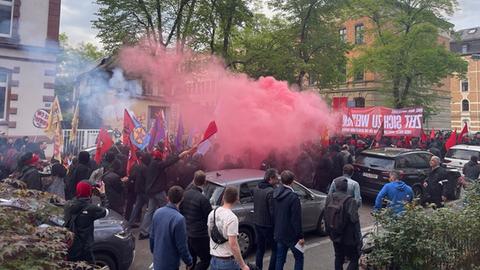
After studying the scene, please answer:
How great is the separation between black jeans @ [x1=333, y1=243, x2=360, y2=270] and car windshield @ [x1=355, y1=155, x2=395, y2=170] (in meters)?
5.84

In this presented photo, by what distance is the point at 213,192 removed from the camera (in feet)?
22.5

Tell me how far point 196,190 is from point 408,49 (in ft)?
78.2

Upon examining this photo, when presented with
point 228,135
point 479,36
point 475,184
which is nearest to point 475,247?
point 475,184

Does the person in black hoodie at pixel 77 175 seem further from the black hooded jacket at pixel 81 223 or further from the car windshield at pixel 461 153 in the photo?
the car windshield at pixel 461 153

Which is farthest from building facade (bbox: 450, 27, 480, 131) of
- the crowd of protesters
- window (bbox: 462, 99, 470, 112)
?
the crowd of protesters

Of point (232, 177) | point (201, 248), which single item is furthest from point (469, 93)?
point (201, 248)

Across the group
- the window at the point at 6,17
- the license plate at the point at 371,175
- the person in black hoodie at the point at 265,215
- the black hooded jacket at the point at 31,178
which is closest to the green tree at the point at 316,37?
the license plate at the point at 371,175

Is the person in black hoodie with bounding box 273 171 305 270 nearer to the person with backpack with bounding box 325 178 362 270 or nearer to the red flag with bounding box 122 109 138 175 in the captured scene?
the person with backpack with bounding box 325 178 362 270

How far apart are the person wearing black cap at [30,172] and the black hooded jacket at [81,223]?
2.96 metres

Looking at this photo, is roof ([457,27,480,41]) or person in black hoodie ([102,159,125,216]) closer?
person in black hoodie ([102,159,125,216])

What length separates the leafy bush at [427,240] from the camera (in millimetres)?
4336

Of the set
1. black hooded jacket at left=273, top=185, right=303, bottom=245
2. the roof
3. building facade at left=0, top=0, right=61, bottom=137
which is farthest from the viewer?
the roof

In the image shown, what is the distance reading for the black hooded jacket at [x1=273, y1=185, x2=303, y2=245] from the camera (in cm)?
549

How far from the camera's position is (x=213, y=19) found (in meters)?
18.0
